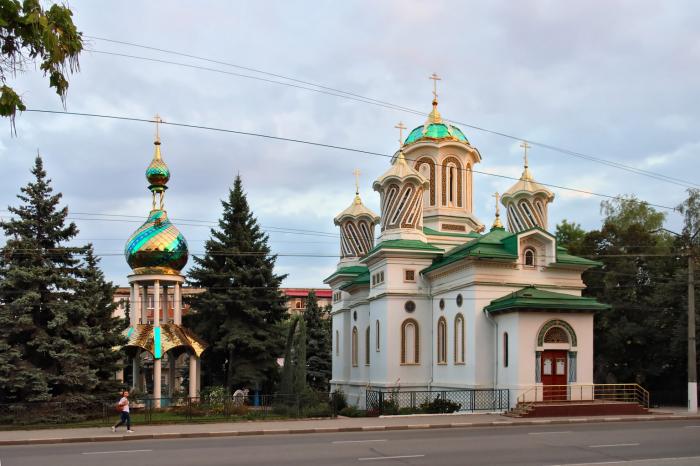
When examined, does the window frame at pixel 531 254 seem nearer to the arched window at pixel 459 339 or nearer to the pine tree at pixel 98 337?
the arched window at pixel 459 339

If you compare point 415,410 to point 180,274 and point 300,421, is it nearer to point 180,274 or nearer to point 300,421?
point 300,421

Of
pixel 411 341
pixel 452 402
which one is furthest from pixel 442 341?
pixel 452 402

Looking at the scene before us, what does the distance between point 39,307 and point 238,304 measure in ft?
49.6

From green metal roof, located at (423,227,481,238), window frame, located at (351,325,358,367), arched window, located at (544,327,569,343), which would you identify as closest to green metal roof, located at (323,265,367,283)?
window frame, located at (351,325,358,367)

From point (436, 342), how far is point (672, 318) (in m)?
11.4

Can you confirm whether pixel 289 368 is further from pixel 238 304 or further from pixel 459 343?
pixel 238 304

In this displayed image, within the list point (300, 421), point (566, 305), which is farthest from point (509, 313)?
point (300, 421)

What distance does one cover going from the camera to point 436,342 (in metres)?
32.8

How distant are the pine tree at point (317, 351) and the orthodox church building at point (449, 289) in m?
8.48

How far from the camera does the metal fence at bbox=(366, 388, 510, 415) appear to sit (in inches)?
1088

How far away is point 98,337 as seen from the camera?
2712cm

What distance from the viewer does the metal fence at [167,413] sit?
80.7ft

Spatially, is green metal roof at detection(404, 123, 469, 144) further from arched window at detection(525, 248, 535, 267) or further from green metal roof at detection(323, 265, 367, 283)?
arched window at detection(525, 248, 535, 267)

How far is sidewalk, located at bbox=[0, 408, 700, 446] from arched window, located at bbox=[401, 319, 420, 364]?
7.25 m
